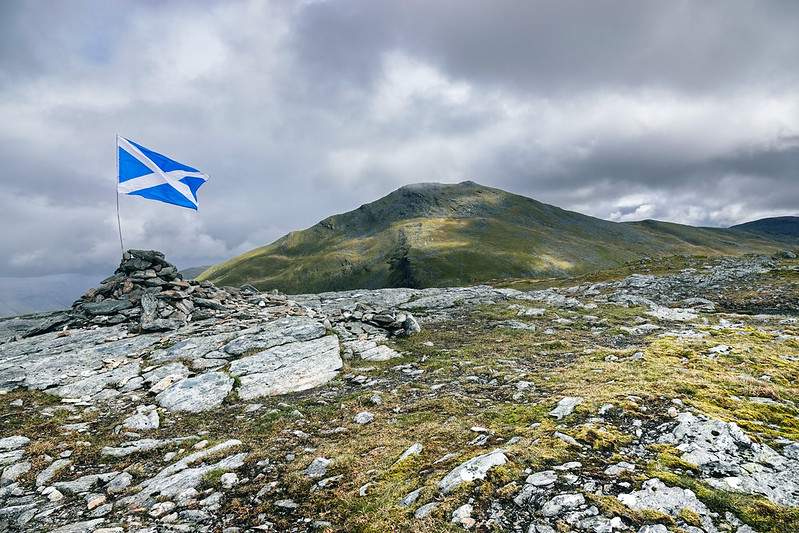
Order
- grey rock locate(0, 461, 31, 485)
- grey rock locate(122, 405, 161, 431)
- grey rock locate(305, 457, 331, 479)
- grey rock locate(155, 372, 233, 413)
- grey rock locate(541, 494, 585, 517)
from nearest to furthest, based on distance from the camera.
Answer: grey rock locate(541, 494, 585, 517)
grey rock locate(305, 457, 331, 479)
grey rock locate(0, 461, 31, 485)
grey rock locate(122, 405, 161, 431)
grey rock locate(155, 372, 233, 413)

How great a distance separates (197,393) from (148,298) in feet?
44.9

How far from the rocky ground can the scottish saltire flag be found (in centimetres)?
748

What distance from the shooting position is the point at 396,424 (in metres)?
11.3

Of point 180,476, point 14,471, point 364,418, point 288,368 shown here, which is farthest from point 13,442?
point 364,418

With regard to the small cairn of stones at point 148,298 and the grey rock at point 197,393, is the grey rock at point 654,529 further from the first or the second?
the small cairn of stones at point 148,298

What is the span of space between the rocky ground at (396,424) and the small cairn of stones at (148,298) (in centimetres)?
31

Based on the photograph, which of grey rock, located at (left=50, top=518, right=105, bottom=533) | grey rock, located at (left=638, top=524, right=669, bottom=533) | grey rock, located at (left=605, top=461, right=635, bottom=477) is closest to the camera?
grey rock, located at (left=638, top=524, right=669, bottom=533)

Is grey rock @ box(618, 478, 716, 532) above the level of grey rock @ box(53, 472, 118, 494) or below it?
above

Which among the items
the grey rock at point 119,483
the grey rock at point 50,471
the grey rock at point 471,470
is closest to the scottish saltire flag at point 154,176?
the grey rock at point 50,471

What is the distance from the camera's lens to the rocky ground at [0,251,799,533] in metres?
6.56

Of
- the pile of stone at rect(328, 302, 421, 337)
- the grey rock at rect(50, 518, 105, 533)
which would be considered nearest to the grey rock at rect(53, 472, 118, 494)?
the grey rock at rect(50, 518, 105, 533)

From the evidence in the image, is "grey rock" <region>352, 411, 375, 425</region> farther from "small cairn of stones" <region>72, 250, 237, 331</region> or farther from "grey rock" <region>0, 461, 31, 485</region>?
"small cairn of stones" <region>72, 250, 237, 331</region>

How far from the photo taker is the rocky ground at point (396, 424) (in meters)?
6.56

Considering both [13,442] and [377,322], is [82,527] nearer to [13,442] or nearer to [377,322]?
[13,442]
